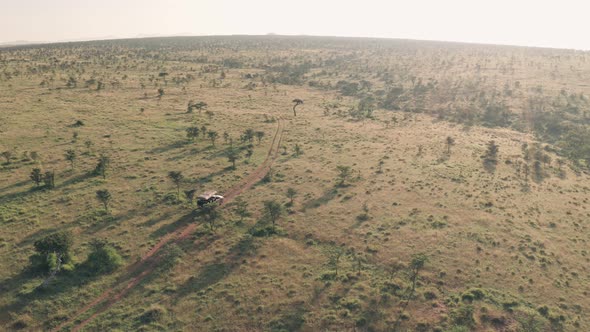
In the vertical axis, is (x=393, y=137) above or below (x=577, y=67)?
below

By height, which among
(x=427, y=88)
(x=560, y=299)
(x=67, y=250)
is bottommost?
(x=560, y=299)

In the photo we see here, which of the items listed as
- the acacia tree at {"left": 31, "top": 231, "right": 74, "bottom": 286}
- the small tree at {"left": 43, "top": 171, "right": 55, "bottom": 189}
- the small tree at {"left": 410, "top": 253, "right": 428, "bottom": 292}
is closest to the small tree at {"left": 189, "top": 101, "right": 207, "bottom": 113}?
the small tree at {"left": 43, "top": 171, "right": 55, "bottom": 189}

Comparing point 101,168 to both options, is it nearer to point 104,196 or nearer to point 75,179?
point 75,179

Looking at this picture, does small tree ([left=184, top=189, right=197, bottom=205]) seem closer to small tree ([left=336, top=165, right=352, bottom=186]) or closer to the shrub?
the shrub

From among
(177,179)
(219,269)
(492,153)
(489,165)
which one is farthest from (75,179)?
(492,153)

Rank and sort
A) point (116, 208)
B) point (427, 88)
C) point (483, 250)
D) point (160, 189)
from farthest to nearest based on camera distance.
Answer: point (427, 88) → point (160, 189) → point (116, 208) → point (483, 250)

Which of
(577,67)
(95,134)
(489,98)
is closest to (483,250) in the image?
(95,134)

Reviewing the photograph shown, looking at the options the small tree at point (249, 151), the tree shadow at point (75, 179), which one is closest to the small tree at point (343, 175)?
the small tree at point (249, 151)

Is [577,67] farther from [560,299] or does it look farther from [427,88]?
[560,299]

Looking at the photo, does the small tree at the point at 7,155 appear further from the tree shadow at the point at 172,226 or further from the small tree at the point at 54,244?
the tree shadow at the point at 172,226
